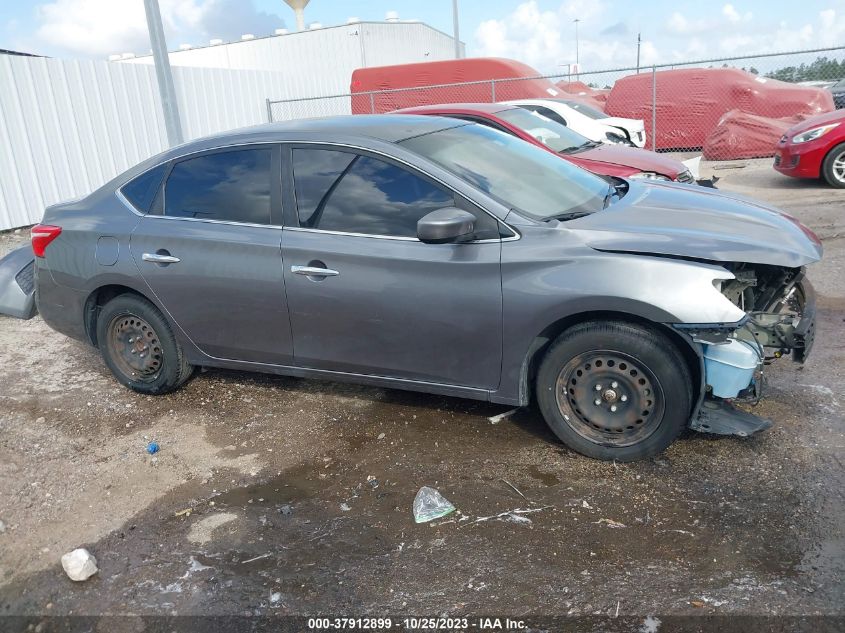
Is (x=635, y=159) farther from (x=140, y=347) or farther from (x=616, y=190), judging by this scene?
(x=140, y=347)

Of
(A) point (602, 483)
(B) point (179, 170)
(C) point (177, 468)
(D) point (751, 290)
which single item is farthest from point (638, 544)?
(B) point (179, 170)

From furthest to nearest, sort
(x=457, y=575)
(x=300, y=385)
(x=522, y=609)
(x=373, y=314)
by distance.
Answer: (x=300, y=385) < (x=373, y=314) < (x=457, y=575) < (x=522, y=609)

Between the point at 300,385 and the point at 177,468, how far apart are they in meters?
1.17

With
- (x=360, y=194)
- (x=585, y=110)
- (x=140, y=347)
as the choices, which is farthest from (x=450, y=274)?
(x=585, y=110)

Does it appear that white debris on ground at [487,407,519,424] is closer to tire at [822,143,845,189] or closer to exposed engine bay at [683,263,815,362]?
exposed engine bay at [683,263,815,362]

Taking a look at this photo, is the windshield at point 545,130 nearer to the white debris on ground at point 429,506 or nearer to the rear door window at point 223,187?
the rear door window at point 223,187

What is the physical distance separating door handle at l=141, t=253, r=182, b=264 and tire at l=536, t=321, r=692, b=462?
2.36 m

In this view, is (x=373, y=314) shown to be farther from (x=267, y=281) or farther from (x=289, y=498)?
(x=289, y=498)

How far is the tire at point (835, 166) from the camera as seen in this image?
1016cm

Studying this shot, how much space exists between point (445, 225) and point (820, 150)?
9.10 meters

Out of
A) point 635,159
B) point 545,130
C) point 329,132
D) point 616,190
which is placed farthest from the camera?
point 545,130

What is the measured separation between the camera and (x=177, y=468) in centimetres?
395

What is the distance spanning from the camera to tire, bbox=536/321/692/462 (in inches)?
131

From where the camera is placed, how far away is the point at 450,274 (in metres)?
3.60
